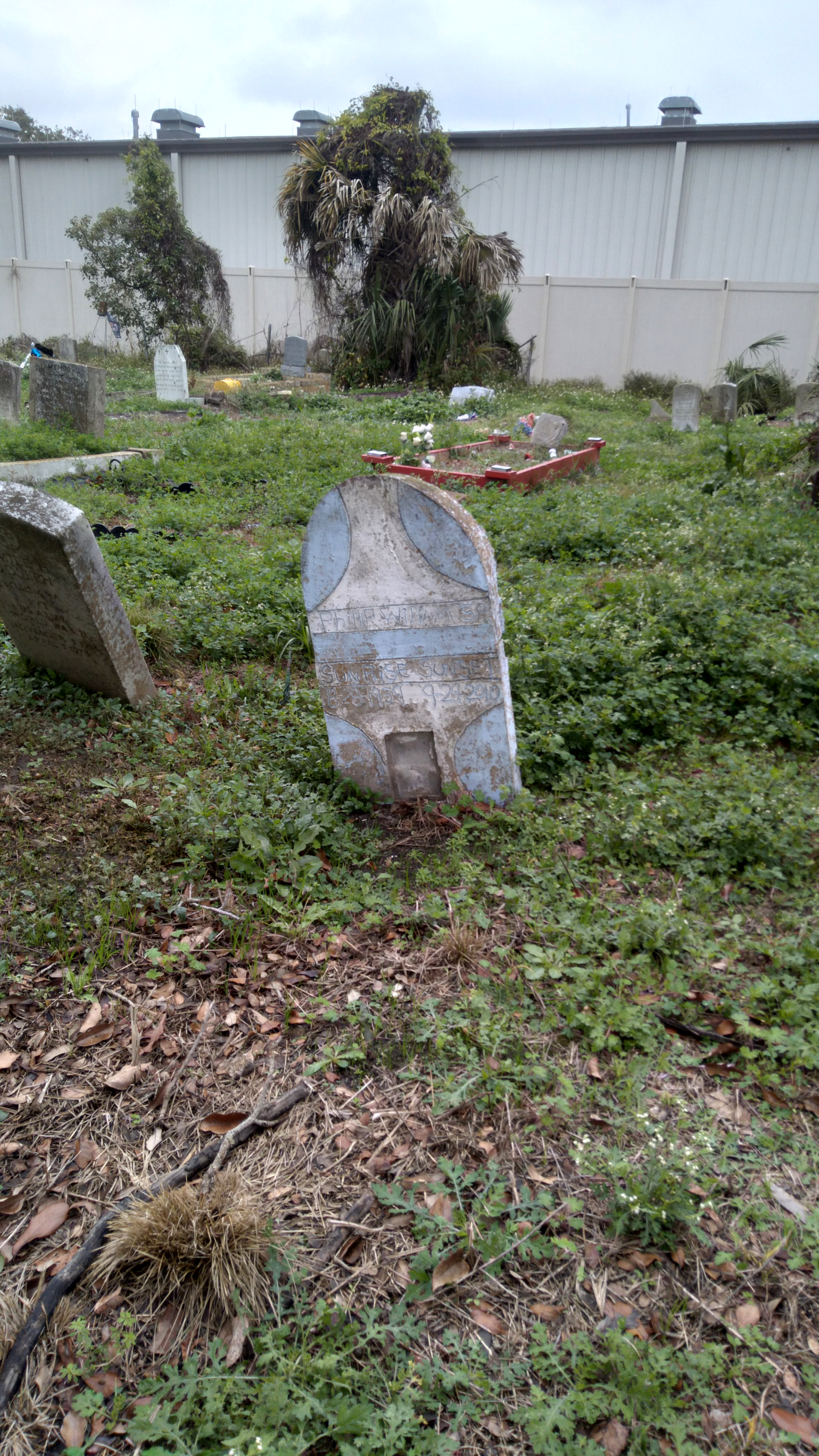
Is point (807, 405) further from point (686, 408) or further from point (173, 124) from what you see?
point (173, 124)

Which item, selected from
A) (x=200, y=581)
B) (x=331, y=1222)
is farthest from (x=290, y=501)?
(x=331, y=1222)

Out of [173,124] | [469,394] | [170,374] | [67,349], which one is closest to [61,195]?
[173,124]

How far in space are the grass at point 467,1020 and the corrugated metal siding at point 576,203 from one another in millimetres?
19950

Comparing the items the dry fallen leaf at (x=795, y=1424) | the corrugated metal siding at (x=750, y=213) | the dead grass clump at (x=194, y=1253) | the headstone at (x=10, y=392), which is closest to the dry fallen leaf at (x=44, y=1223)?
the dead grass clump at (x=194, y=1253)

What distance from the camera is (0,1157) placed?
2301 mm

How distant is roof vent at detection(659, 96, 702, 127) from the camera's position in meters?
22.4

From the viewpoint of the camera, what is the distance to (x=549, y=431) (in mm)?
11234

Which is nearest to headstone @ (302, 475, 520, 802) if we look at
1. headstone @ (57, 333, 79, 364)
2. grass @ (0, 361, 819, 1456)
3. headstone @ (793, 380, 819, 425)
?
grass @ (0, 361, 819, 1456)

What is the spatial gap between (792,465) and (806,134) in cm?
1642

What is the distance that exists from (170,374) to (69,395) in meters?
4.93

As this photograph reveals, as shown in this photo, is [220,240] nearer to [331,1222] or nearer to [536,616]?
[536,616]

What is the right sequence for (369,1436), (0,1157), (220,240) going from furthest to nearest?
(220,240), (0,1157), (369,1436)

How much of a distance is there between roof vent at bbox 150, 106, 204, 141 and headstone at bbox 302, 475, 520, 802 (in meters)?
27.3

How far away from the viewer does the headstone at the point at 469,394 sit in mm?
15734
